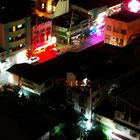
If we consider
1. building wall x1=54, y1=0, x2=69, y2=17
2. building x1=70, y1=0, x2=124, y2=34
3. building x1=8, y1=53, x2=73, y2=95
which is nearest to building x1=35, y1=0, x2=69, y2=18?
building wall x1=54, y1=0, x2=69, y2=17

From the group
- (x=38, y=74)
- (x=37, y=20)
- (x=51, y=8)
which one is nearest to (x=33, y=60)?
(x=37, y=20)

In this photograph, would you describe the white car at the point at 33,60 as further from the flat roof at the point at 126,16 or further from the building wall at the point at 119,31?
the flat roof at the point at 126,16

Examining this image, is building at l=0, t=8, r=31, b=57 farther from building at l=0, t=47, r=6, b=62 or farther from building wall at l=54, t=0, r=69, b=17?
building wall at l=54, t=0, r=69, b=17

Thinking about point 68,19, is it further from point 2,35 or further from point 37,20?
point 2,35

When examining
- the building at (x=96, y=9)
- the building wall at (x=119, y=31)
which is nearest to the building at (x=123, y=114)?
the building wall at (x=119, y=31)

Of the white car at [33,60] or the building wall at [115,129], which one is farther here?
the white car at [33,60]

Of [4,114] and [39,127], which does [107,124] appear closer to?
[39,127]

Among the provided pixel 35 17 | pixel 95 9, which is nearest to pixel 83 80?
pixel 35 17
